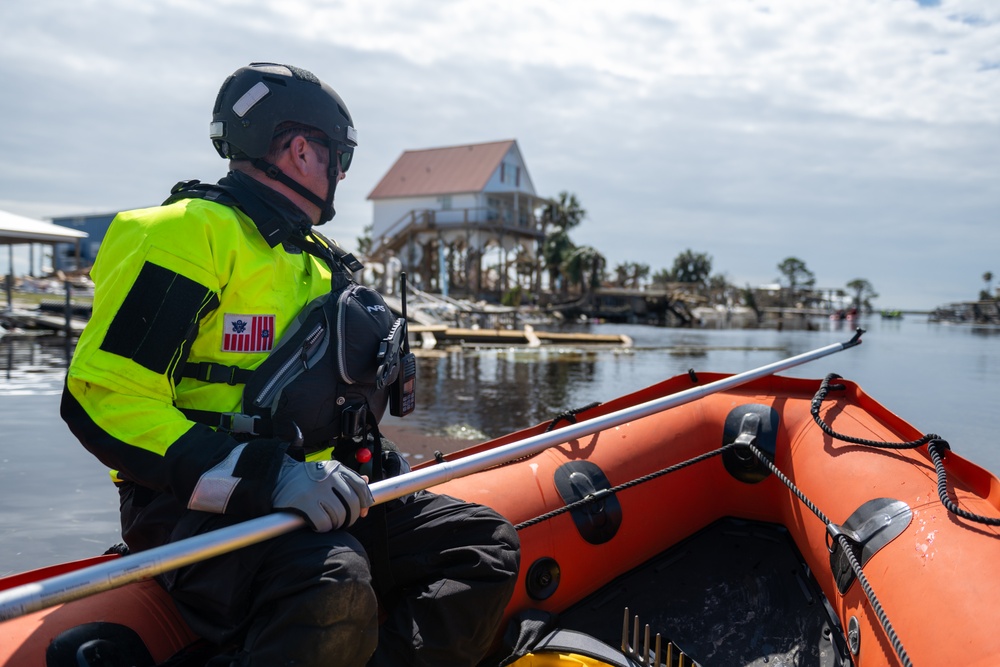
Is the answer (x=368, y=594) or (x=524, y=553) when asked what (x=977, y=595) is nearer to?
(x=524, y=553)

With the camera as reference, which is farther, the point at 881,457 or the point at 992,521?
the point at 881,457

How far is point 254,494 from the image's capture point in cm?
163

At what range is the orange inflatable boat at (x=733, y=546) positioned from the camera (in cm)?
186

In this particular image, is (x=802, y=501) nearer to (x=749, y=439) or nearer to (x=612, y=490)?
(x=749, y=439)

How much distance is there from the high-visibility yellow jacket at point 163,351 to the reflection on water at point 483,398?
2651mm

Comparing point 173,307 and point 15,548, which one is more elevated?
point 173,307

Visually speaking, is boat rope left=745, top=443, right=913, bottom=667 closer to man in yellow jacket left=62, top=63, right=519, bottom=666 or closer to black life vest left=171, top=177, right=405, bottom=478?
man in yellow jacket left=62, top=63, right=519, bottom=666

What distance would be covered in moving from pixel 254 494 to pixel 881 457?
7.18 ft

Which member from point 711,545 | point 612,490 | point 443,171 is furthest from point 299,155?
point 443,171

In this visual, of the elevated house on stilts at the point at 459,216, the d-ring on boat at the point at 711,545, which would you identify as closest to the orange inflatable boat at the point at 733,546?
the d-ring on boat at the point at 711,545

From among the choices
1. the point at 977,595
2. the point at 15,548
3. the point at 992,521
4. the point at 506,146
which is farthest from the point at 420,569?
the point at 506,146

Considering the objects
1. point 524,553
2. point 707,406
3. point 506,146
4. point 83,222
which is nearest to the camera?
point 524,553

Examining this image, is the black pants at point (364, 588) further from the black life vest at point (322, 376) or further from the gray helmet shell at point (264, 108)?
the gray helmet shell at point (264, 108)

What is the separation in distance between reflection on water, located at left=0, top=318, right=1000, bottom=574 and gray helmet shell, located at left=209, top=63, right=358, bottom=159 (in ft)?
9.08
